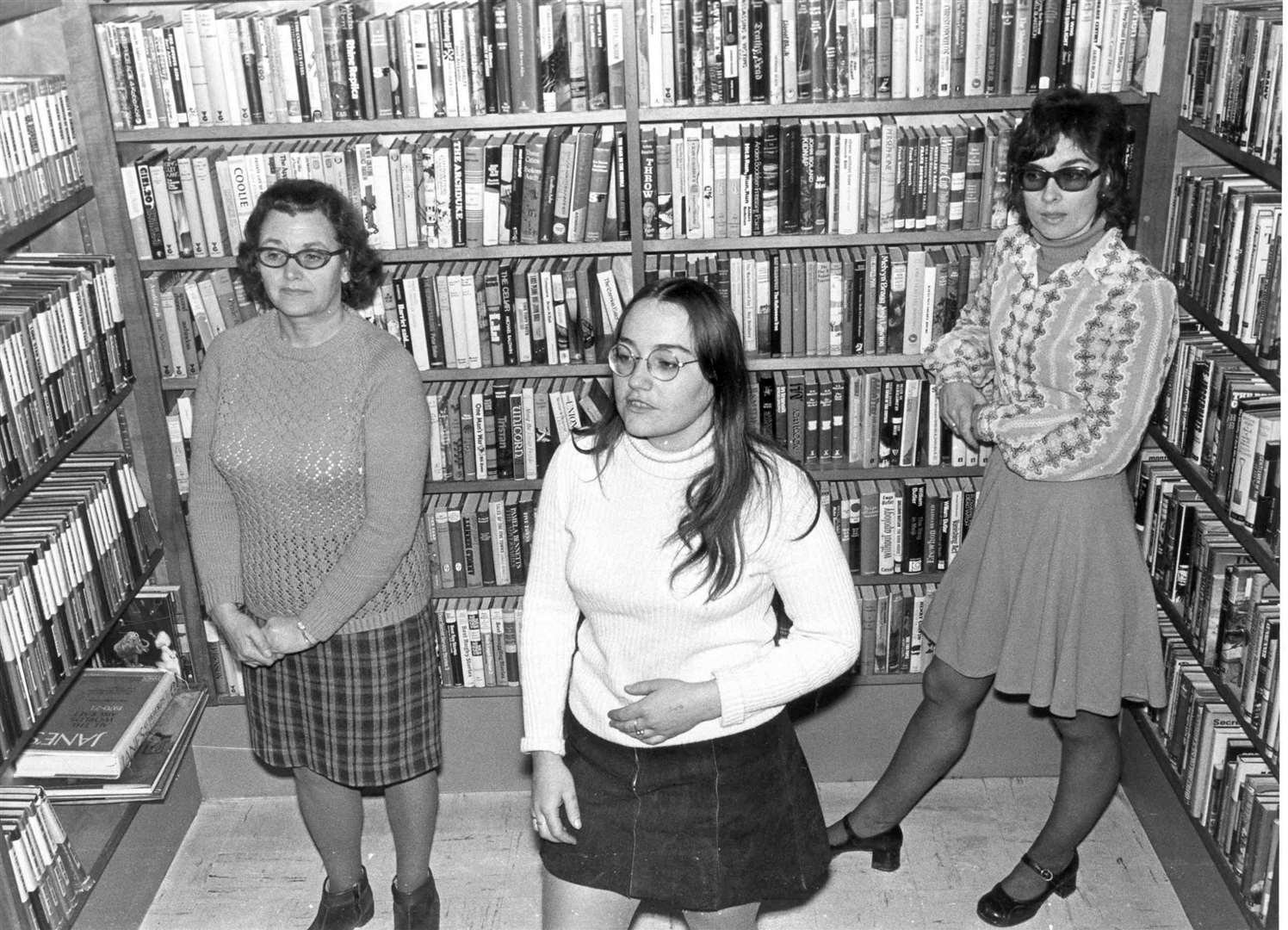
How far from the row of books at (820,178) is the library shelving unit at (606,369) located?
0.03m

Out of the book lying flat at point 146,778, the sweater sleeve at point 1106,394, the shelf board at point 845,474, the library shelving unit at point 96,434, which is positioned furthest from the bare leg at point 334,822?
the sweater sleeve at point 1106,394

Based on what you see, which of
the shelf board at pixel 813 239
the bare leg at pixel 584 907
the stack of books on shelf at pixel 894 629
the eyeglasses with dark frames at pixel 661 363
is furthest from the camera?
the stack of books on shelf at pixel 894 629

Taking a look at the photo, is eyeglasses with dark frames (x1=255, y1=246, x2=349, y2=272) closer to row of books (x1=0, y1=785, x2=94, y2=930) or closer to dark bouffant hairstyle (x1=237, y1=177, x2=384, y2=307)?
dark bouffant hairstyle (x1=237, y1=177, x2=384, y2=307)

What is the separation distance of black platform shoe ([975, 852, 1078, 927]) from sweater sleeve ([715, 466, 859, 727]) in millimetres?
1119

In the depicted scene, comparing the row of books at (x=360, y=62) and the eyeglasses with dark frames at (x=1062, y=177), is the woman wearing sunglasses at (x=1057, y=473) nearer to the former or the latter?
the eyeglasses with dark frames at (x=1062, y=177)

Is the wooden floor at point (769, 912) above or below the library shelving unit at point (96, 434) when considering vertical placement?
below

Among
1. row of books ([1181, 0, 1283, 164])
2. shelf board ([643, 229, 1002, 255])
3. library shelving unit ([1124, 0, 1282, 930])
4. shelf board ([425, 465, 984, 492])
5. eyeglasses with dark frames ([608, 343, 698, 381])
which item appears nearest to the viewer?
eyeglasses with dark frames ([608, 343, 698, 381])

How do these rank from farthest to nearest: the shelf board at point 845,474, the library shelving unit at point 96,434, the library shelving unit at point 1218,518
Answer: the shelf board at point 845,474
the library shelving unit at point 96,434
the library shelving unit at point 1218,518

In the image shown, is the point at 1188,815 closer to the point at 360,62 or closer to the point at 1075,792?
the point at 1075,792

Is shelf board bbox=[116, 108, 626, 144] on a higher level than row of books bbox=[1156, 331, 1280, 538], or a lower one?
higher

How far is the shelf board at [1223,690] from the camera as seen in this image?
7.90 ft

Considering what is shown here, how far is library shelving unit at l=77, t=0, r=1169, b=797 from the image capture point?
2.79m

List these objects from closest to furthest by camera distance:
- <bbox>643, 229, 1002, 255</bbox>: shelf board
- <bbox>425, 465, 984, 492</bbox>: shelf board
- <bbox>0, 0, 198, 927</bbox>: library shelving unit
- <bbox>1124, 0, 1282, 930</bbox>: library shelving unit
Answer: <bbox>1124, 0, 1282, 930</bbox>: library shelving unit < <bbox>0, 0, 198, 927</bbox>: library shelving unit < <bbox>643, 229, 1002, 255</bbox>: shelf board < <bbox>425, 465, 984, 492</bbox>: shelf board

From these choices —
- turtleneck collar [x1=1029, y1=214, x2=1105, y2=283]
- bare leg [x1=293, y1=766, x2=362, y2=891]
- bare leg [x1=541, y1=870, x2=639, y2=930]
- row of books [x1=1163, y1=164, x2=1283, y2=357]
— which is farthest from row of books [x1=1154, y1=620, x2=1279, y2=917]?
bare leg [x1=293, y1=766, x2=362, y2=891]
